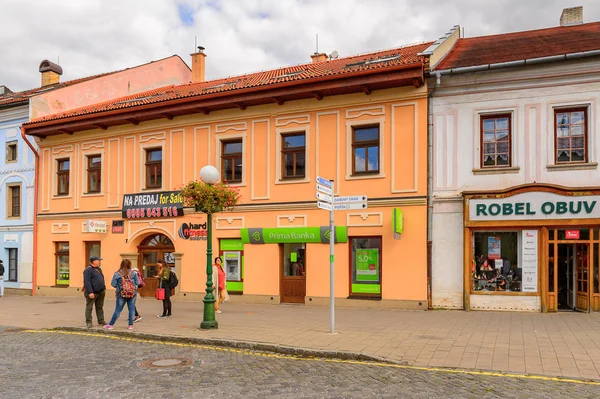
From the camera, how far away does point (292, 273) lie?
60.0 feet

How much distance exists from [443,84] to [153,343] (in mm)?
10795

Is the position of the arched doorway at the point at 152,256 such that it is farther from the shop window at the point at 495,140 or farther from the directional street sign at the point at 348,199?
the shop window at the point at 495,140

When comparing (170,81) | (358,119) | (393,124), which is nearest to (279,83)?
(358,119)

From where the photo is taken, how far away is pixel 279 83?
1778cm

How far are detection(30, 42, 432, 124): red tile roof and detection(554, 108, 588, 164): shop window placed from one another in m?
4.21

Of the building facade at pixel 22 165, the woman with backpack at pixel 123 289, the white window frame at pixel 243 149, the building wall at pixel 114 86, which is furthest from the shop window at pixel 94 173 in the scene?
the woman with backpack at pixel 123 289

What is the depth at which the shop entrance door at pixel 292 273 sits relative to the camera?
709 inches

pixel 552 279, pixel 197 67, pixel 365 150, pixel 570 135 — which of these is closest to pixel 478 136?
pixel 570 135

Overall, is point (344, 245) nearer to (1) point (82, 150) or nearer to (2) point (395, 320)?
(2) point (395, 320)

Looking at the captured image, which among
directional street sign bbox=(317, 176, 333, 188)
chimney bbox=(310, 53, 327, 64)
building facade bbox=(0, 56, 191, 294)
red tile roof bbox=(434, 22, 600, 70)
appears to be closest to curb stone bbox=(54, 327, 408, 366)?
directional street sign bbox=(317, 176, 333, 188)

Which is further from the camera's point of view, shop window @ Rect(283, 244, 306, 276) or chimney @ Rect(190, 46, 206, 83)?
chimney @ Rect(190, 46, 206, 83)

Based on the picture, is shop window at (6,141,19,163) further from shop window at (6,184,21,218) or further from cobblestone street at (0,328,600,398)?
cobblestone street at (0,328,600,398)

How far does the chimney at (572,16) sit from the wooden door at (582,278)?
9.92 metres

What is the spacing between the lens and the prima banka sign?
1464 cm
